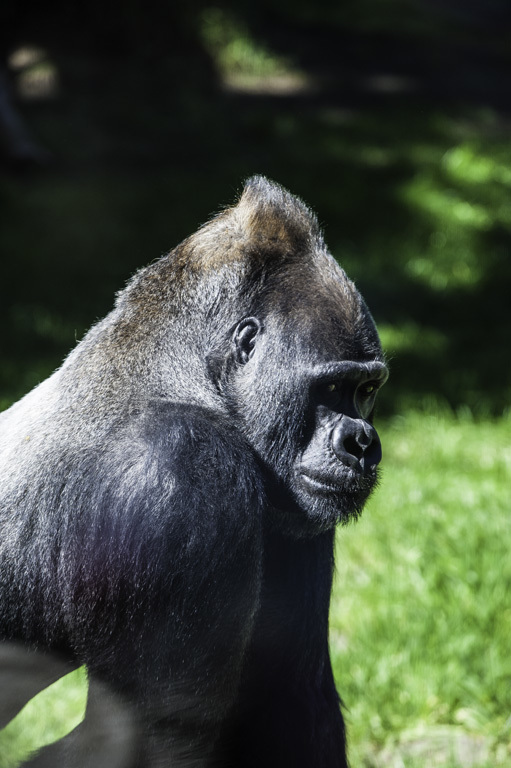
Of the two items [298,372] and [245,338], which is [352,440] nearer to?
[298,372]

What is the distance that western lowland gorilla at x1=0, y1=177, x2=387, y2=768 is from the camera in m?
Answer: 2.29

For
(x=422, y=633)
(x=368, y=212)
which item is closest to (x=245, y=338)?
(x=422, y=633)

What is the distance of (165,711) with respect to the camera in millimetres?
2318

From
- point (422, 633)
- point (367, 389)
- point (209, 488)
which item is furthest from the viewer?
point (422, 633)

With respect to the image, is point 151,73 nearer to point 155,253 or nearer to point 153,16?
point 153,16

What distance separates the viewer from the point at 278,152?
10.1 m

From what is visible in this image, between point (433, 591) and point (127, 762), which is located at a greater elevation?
point (127, 762)

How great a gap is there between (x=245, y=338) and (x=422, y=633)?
1851mm

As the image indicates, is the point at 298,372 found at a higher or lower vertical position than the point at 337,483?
higher

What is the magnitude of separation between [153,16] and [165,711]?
9.90 meters

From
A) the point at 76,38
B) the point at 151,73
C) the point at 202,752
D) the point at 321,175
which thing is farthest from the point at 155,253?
the point at 202,752

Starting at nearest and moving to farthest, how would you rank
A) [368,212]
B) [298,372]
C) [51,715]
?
1. [298,372]
2. [51,715]
3. [368,212]

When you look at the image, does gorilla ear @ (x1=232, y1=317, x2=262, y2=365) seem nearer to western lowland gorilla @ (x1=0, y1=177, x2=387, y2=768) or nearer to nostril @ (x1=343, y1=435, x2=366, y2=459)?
western lowland gorilla @ (x1=0, y1=177, x2=387, y2=768)

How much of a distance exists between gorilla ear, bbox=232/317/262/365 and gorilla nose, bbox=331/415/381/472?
0.33 meters
